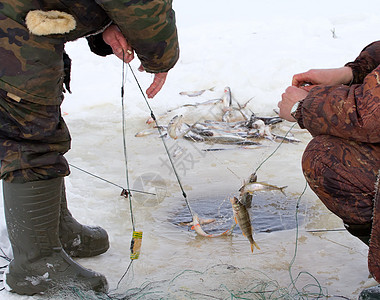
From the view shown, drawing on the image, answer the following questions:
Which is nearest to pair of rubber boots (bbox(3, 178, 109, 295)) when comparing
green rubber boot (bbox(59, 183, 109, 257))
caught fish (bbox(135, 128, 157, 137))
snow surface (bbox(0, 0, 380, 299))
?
snow surface (bbox(0, 0, 380, 299))

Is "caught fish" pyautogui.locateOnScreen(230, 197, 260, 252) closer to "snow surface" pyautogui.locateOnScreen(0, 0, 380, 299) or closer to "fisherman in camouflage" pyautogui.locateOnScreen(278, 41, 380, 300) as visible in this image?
"snow surface" pyautogui.locateOnScreen(0, 0, 380, 299)

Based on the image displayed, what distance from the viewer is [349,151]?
2.27 m

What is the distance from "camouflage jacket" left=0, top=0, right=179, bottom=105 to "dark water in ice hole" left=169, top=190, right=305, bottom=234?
1.56m

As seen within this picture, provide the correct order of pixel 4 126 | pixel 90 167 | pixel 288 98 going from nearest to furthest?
pixel 4 126, pixel 288 98, pixel 90 167

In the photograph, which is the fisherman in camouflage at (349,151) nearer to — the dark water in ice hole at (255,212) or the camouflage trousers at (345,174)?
the camouflage trousers at (345,174)

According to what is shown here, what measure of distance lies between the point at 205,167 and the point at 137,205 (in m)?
1.13

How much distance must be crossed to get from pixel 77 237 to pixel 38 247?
44cm

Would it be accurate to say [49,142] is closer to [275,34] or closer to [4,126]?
[4,126]

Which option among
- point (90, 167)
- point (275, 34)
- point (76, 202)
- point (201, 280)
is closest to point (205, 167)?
point (90, 167)

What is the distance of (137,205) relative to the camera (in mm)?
3771

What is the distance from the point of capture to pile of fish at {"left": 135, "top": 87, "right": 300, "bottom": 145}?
18.1ft

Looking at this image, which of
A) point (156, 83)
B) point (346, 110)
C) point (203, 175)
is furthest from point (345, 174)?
point (203, 175)

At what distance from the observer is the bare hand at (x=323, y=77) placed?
2.76 metres

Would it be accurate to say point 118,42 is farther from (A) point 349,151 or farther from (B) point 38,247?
(A) point 349,151
